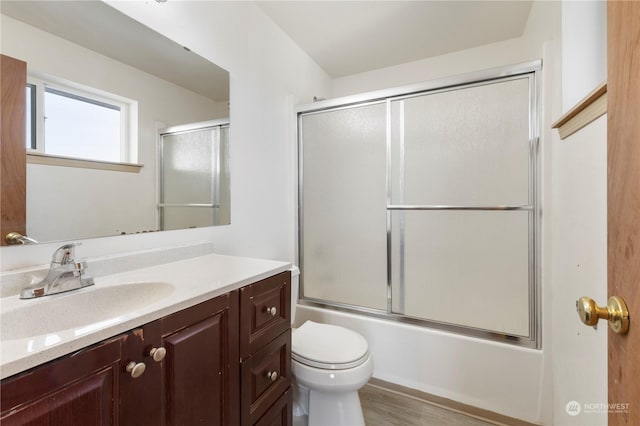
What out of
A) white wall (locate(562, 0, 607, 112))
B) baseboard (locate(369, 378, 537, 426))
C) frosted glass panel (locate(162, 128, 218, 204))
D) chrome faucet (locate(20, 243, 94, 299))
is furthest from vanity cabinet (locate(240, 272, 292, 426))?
white wall (locate(562, 0, 607, 112))

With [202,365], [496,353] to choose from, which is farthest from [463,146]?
[202,365]

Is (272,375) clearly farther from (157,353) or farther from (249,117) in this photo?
(249,117)

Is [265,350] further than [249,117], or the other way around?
[249,117]

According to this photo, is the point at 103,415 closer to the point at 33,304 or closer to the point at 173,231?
the point at 33,304

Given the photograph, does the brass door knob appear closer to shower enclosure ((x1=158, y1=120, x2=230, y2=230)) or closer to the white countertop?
the white countertop

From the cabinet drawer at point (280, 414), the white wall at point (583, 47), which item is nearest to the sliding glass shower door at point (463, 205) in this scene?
the white wall at point (583, 47)

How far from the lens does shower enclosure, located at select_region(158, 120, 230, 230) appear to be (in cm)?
130

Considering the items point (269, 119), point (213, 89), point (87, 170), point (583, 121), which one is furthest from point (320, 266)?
point (583, 121)

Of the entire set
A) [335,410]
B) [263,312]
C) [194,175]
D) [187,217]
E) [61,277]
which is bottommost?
[335,410]

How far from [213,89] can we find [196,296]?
1.17m

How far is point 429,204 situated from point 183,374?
5.15 ft

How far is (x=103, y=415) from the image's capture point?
593 mm

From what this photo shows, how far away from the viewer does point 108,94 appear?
1.09 meters

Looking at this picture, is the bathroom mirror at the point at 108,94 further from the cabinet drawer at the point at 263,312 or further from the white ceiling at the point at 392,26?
the white ceiling at the point at 392,26
